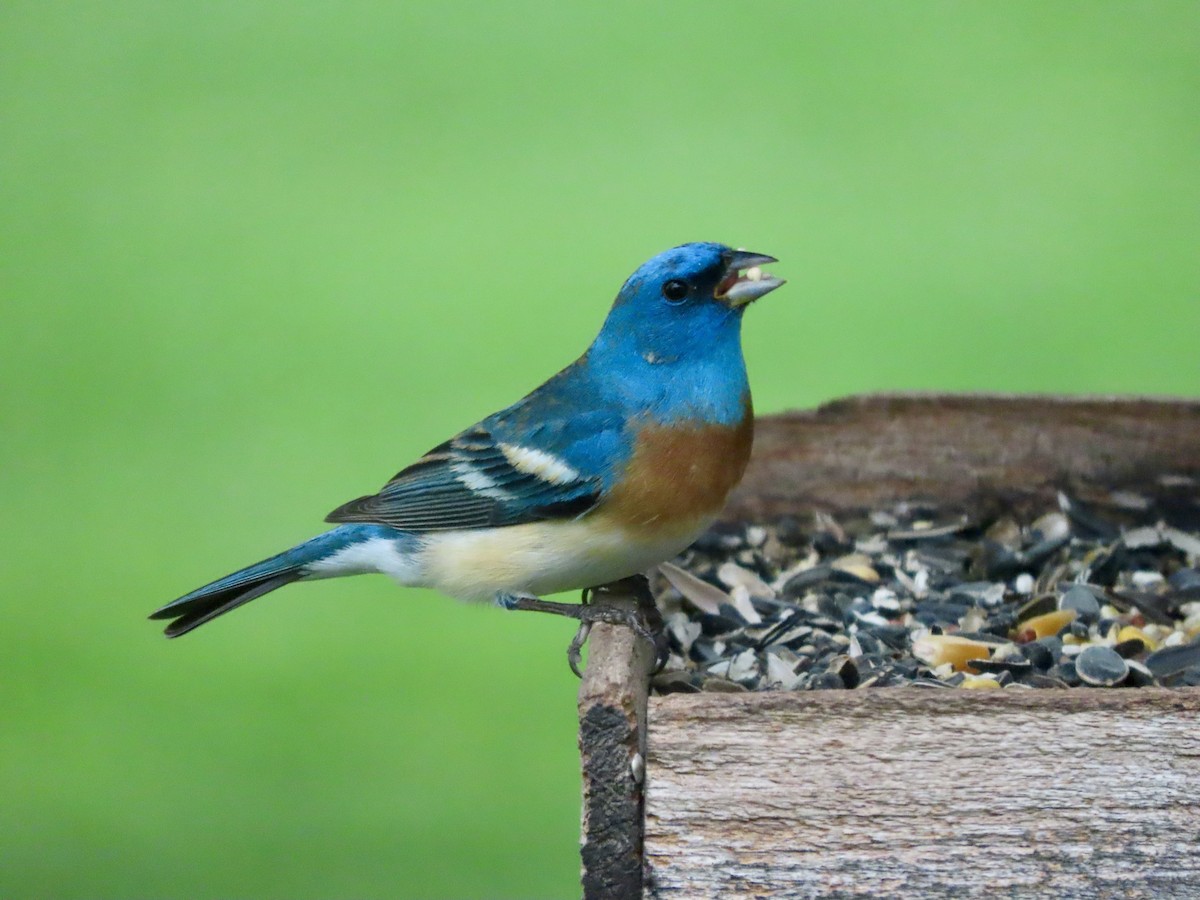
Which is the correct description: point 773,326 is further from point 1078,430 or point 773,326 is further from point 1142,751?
point 1142,751

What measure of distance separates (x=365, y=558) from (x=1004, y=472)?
1415 mm

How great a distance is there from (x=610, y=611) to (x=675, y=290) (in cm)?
60

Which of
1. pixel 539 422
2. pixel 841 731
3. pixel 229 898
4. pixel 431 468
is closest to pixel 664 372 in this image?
pixel 539 422

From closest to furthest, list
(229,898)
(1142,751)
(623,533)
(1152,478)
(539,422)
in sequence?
(1142,751) → (623,533) → (539,422) → (1152,478) → (229,898)

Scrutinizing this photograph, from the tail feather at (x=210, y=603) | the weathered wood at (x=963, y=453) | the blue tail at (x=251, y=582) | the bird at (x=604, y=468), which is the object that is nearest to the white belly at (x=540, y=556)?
the bird at (x=604, y=468)

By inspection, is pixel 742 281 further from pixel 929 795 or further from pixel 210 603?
pixel 210 603

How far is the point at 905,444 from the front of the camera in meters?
3.36

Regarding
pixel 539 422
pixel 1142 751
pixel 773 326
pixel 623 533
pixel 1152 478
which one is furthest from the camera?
pixel 773 326

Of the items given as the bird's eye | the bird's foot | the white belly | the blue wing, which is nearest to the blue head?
the bird's eye

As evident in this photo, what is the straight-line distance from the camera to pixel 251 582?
111 inches

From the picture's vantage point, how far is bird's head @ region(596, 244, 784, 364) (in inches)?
105

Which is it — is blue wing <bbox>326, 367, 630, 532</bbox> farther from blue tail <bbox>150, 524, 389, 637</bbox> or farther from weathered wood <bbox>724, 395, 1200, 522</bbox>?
weathered wood <bbox>724, 395, 1200, 522</bbox>

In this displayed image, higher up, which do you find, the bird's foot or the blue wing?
the blue wing

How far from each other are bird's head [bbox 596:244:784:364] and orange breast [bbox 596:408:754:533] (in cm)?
16
